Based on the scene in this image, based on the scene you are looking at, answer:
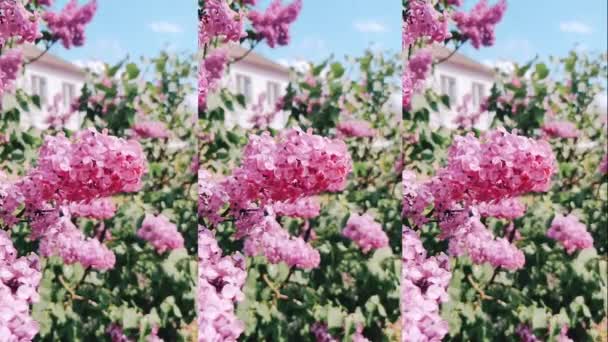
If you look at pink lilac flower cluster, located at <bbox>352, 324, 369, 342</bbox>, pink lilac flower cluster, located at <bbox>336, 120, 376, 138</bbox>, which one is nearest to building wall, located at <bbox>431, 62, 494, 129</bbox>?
pink lilac flower cluster, located at <bbox>336, 120, 376, 138</bbox>

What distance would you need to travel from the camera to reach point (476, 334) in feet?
11.7

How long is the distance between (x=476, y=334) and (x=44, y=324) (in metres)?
1.57

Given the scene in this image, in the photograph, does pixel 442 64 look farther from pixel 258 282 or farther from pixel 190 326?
pixel 190 326

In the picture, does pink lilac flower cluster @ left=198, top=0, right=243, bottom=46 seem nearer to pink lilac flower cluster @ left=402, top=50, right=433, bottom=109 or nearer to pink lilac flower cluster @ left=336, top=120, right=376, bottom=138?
pink lilac flower cluster @ left=336, top=120, right=376, bottom=138

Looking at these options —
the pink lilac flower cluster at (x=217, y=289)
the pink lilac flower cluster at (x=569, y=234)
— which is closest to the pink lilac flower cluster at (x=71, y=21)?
the pink lilac flower cluster at (x=217, y=289)

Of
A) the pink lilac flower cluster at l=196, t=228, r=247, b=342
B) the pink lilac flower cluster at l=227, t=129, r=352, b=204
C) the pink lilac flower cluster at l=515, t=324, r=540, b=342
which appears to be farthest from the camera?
the pink lilac flower cluster at l=515, t=324, r=540, b=342

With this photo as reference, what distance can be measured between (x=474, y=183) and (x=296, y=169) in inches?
26.0

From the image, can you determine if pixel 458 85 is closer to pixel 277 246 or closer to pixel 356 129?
pixel 356 129

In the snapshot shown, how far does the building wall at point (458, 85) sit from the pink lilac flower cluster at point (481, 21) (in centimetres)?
11

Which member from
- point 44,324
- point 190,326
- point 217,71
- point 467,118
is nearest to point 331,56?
point 217,71

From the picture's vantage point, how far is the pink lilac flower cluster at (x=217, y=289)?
10.6ft

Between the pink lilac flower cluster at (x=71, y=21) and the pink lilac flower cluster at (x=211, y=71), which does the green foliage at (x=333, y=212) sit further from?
the pink lilac flower cluster at (x=71, y=21)

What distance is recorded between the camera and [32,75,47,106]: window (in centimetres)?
325

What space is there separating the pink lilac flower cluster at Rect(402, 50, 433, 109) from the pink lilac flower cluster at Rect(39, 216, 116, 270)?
119 cm
